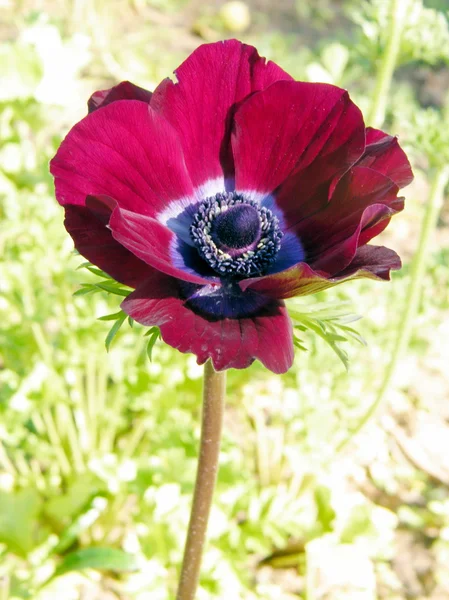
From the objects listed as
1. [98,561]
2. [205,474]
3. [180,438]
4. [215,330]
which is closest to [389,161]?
[215,330]

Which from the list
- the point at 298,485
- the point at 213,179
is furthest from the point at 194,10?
the point at 213,179

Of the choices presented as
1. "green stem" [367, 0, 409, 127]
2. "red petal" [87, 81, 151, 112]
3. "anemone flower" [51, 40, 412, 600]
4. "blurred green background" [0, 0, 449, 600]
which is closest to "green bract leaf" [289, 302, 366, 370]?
"anemone flower" [51, 40, 412, 600]

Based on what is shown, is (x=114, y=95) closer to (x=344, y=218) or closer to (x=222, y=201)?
(x=222, y=201)

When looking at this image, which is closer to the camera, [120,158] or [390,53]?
[120,158]

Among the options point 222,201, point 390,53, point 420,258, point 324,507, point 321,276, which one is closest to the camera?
point 321,276

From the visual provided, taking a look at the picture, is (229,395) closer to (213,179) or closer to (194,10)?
(213,179)

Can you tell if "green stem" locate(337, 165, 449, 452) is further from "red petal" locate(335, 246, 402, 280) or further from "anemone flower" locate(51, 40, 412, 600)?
"red petal" locate(335, 246, 402, 280)

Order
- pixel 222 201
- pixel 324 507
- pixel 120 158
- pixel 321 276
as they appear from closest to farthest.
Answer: pixel 321 276 → pixel 120 158 → pixel 222 201 → pixel 324 507
